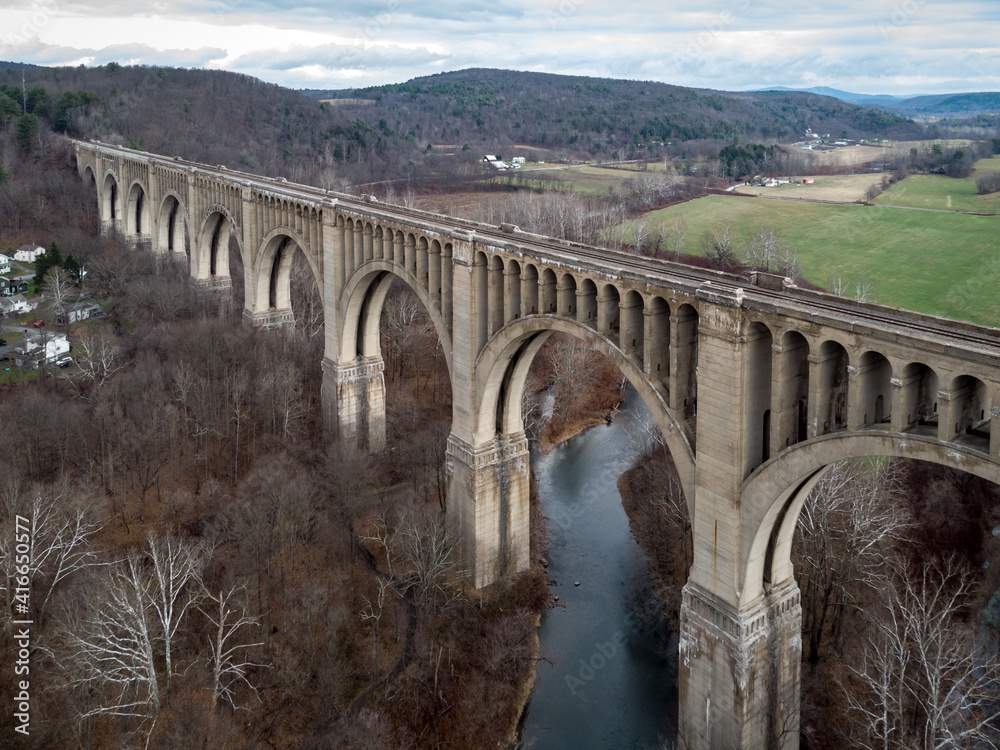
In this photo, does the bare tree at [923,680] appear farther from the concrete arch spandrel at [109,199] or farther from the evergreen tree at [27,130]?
the evergreen tree at [27,130]

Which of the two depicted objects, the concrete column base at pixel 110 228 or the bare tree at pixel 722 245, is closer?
the bare tree at pixel 722 245

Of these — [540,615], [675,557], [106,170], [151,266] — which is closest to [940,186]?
[675,557]

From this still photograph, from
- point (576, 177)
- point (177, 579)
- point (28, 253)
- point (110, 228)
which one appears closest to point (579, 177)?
point (576, 177)

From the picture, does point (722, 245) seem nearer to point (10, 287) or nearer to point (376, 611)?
point (376, 611)

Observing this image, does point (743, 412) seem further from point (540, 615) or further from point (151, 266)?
point (151, 266)

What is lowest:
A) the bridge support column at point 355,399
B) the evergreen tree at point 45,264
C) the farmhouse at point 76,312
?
the bridge support column at point 355,399

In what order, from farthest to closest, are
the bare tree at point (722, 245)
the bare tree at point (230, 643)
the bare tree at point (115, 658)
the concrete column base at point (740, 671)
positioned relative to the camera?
the bare tree at point (722, 245)
the bare tree at point (230, 643)
the bare tree at point (115, 658)
the concrete column base at point (740, 671)

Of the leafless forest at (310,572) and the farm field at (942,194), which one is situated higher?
the farm field at (942,194)

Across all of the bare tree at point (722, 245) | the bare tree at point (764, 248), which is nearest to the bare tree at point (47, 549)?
the bare tree at point (764, 248)
